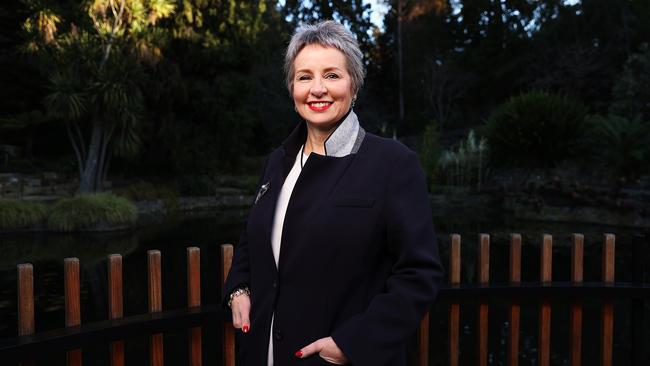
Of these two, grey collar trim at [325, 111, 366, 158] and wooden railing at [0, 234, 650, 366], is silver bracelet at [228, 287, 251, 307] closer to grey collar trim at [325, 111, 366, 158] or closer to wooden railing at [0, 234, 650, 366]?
wooden railing at [0, 234, 650, 366]

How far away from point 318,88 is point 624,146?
40.7 feet

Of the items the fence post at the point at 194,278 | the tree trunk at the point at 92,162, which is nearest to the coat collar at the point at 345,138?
the fence post at the point at 194,278

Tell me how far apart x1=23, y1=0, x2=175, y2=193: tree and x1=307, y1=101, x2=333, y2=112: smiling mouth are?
1191cm

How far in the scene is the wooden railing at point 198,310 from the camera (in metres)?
1.72

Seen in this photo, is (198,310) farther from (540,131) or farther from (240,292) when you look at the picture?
(540,131)

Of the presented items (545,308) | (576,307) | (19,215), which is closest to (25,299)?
(545,308)

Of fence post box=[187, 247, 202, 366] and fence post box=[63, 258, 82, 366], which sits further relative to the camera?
fence post box=[187, 247, 202, 366]

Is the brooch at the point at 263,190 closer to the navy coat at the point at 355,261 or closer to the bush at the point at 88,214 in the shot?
the navy coat at the point at 355,261

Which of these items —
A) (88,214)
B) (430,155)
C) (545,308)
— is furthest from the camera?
(430,155)

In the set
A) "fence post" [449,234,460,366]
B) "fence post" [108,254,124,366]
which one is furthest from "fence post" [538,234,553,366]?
"fence post" [108,254,124,366]

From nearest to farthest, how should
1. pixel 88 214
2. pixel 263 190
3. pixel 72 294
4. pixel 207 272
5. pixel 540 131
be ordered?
pixel 263 190 < pixel 72 294 < pixel 207 272 < pixel 88 214 < pixel 540 131

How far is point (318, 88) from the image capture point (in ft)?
4.77

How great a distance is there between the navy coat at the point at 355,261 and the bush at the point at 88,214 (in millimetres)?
9435

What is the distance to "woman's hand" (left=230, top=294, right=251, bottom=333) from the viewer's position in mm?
1635
